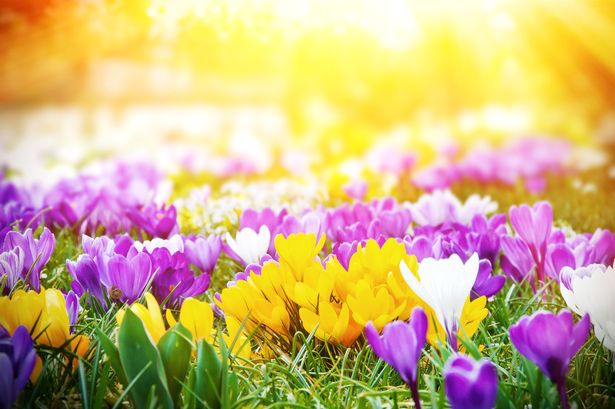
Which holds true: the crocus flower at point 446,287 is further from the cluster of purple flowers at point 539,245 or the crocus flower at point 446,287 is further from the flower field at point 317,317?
the cluster of purple flowers at point 539,245

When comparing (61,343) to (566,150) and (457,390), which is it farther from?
(566,150)

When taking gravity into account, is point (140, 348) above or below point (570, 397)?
above

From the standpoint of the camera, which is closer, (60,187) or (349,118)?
(60,187)

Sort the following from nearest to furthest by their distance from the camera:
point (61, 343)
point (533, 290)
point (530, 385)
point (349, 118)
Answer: point (530, 385)
point (61, 343)
point (533, 290)
point (349, 118)

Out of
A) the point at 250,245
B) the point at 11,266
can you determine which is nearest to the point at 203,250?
the point at 250,245

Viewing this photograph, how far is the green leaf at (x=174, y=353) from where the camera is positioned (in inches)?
35.6

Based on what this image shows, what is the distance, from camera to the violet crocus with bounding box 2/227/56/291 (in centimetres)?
125

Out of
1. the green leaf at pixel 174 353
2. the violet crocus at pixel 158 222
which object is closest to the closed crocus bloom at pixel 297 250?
the green leaf at pixel 174 353

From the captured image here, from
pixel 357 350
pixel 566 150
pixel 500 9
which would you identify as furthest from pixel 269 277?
pixel 500 9

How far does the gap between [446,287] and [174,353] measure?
0.41 m

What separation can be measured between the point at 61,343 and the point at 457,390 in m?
0.61

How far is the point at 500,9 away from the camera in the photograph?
5016 millimetres

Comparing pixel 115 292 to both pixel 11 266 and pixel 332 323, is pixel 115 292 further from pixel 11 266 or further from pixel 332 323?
pixel 332 323

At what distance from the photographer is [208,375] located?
34.9 inches
